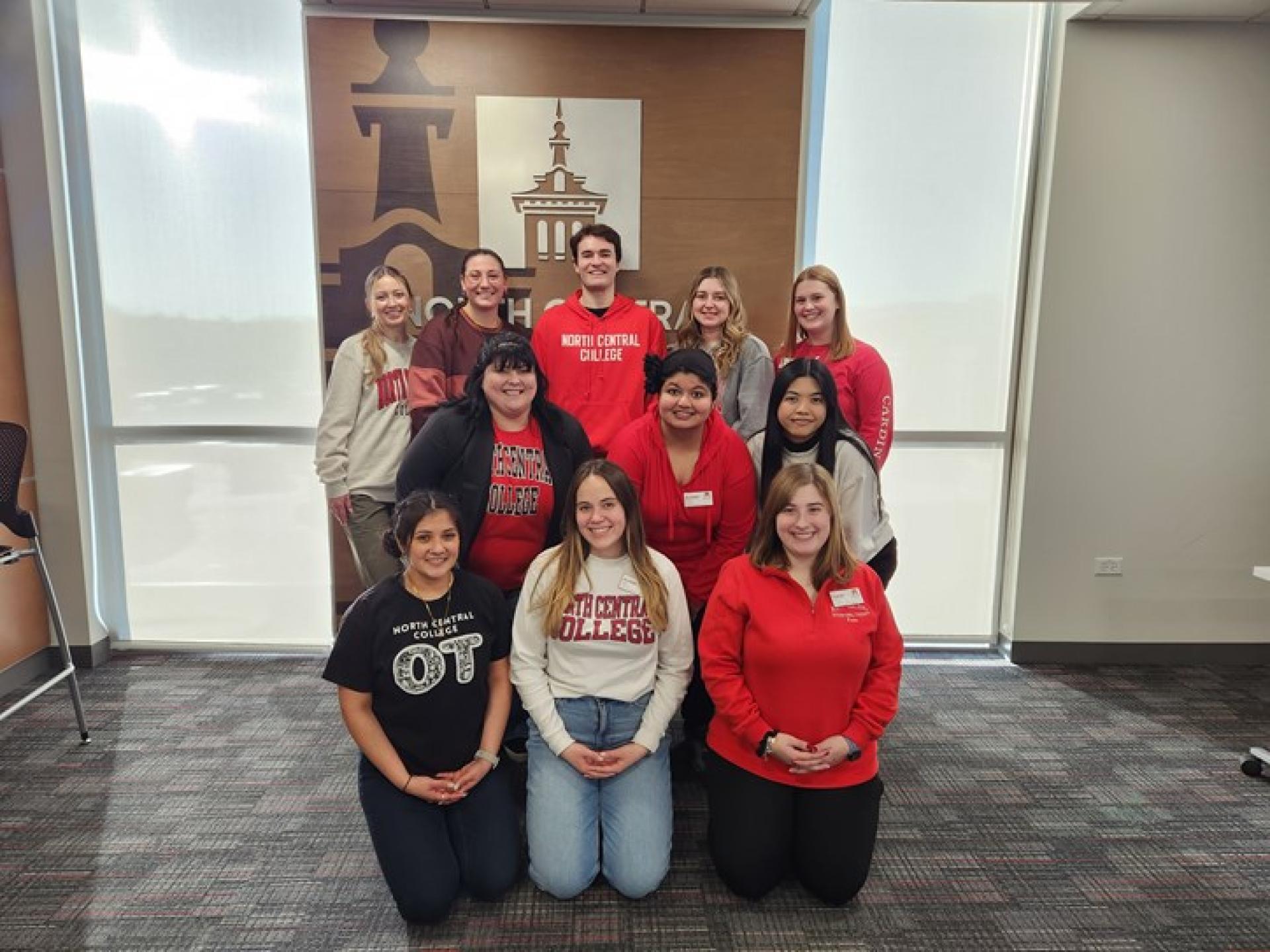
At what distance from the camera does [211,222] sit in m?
3.47

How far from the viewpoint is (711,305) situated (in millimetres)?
2850

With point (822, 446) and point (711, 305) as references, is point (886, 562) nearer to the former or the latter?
point (822, 446)

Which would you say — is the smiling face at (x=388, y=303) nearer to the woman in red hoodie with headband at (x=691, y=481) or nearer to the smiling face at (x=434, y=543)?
the woman in red hoodie with headband at (x=691, y=481)

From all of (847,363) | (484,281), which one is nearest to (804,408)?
(847,363)

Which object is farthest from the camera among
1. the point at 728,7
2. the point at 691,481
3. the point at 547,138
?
the point at 547,138

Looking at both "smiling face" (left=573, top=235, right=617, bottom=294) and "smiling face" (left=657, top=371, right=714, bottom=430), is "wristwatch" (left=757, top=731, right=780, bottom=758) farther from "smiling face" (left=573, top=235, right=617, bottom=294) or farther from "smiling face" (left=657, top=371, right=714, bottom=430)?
"smiling face" (left=573, top=235, right=617, bottom=294)

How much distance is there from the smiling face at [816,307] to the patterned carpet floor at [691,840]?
1560 millimetres

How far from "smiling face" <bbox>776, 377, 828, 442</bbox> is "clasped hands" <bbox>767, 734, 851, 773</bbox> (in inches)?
34.7

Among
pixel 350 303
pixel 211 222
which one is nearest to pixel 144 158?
pixel 211 222

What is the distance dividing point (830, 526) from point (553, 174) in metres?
2.09

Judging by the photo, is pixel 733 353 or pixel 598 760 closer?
pixel 598 760

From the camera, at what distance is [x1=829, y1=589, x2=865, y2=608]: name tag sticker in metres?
2.07

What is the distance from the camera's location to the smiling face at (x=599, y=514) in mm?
2123

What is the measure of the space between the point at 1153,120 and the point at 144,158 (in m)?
4.34
